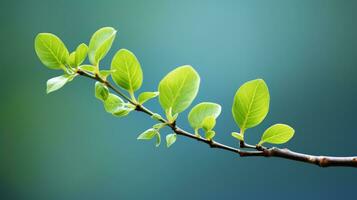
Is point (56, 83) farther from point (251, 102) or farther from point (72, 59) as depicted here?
point (251, 102)

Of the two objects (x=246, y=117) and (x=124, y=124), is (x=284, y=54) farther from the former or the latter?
(x=246, y=117)

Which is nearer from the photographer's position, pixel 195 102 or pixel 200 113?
pixel 200 113

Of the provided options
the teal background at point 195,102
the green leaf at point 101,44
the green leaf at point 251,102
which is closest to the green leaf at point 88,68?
the green leaf at point 101,44

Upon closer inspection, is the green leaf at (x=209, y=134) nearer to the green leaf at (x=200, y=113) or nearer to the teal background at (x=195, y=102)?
the green leaf at (x=200, y=113)

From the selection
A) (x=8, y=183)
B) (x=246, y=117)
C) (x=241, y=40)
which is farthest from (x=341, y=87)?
(x=8, y=183)

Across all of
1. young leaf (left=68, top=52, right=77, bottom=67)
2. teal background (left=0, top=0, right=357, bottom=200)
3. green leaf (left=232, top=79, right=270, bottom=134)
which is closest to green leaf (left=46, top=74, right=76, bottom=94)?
young leaf (left=68, top=52, right=77, bottom=67)

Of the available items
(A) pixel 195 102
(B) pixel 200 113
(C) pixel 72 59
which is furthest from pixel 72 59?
(A) pixel 195 102
